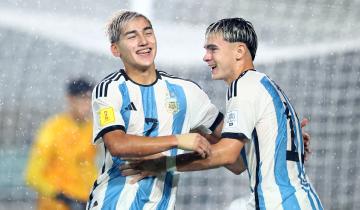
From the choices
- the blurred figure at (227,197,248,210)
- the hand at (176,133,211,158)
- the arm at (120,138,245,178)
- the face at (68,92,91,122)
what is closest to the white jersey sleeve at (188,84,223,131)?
the arm at (120,138,245,178)

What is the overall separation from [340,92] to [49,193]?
2599 millimetres

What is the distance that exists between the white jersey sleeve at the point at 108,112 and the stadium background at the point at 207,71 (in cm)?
320

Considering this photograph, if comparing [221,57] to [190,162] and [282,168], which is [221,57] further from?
[282,168]

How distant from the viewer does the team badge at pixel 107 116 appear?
409cm

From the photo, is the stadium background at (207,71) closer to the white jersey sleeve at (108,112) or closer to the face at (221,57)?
the face at (221,57)

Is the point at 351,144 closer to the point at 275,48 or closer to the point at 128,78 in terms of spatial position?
the point at 275,48

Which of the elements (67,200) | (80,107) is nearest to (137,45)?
(67,200)

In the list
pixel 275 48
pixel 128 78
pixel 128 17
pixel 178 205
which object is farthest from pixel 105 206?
pixel 275 48

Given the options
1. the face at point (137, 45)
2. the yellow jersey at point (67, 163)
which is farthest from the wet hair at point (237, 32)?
the yellow jersey at point (67, 163)

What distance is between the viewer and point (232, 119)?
4027 millimetres

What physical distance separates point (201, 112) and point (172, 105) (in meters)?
0.20

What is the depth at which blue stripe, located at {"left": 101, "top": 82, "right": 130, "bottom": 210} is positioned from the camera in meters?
4.18

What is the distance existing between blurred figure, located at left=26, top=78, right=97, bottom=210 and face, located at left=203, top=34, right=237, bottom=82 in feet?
7.84

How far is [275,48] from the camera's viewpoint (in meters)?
7.61
